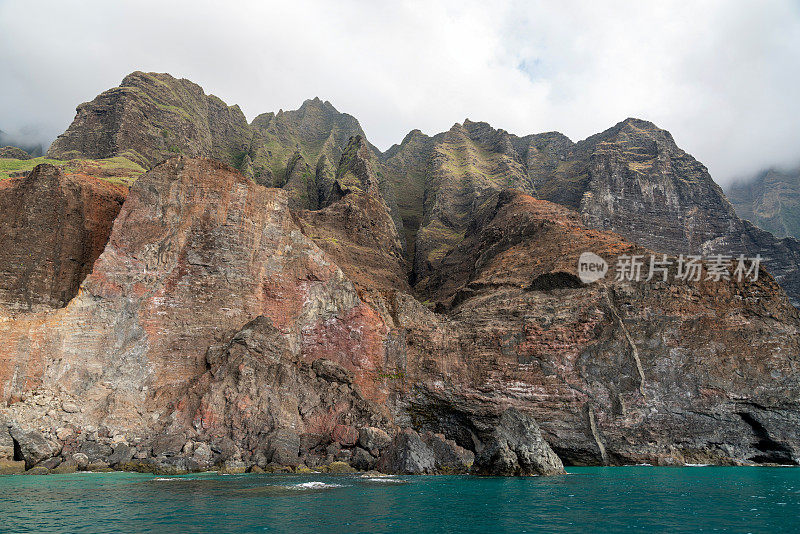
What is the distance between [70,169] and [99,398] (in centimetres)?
5895

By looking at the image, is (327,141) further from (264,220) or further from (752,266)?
(752,266)

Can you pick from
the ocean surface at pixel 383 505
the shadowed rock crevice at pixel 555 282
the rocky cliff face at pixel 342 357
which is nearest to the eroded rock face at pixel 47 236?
the rocky cliff face at pixel 342 357

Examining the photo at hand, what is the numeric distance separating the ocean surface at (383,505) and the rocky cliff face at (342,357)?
6909 mm

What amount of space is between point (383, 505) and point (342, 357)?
97.6 feet

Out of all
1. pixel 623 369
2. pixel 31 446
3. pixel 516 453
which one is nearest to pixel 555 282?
pixel 623 369

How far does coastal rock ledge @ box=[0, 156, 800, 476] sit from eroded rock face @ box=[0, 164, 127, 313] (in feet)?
0.54

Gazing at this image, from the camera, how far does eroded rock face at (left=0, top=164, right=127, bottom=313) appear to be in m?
43.6

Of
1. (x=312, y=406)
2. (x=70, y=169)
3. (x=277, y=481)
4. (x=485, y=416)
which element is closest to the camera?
(x=277, y=481)

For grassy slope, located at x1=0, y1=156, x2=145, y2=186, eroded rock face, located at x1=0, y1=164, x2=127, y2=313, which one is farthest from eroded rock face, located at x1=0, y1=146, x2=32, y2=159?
eroded rock face, located at x1=0, y1=164, x2=127, y2=313

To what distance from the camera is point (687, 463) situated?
49219 mm

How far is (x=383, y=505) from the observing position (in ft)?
75.4

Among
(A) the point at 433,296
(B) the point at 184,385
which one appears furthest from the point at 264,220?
(A) the point at 433,296

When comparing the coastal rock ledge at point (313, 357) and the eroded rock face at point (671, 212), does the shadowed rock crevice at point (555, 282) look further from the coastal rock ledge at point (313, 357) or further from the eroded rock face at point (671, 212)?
the eroded rock face at point (671, 212)

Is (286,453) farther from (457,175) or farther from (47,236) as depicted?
(457,175)
